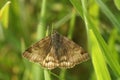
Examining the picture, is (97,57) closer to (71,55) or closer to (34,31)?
(71,55)

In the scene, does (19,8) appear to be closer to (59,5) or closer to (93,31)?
(59,5)

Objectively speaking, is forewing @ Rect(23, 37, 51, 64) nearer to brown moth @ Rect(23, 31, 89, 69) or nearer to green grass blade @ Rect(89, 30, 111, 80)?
brown moth @ Rect(23, 31, 89, 69)

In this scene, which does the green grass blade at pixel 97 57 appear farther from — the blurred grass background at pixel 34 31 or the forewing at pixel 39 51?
the blurred grass background at pixel 34 31

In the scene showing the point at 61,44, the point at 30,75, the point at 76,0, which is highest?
the point at 76,0

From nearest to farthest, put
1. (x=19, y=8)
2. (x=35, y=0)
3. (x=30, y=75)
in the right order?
(x=30, y=75)
(x=19, y=8)
(x=35, y=0)

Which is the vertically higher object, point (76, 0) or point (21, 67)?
point (76, 0)

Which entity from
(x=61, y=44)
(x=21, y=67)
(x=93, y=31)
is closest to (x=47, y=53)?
(x=61, y=44)


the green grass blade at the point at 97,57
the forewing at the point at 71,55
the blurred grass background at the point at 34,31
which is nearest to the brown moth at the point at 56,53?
the forewing at the point at 71,55

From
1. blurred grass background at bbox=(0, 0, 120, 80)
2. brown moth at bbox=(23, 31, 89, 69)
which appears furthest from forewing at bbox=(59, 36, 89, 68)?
blurred grass background at bbox=(0, 0, 120, 80)
